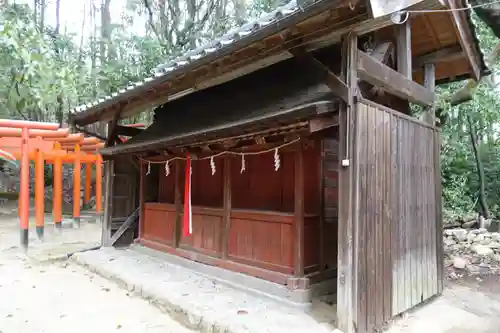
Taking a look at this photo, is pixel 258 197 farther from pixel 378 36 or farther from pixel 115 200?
pixel 115 200

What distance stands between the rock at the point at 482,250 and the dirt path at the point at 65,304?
617 centimetres

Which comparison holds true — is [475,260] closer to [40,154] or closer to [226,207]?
[226,207]

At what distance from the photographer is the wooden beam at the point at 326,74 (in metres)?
4.08

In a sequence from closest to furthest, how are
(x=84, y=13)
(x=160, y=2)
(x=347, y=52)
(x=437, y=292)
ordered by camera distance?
1. (x=347, y=52)
2. (x=437, y=292)
3. (x=160, y=2)
4. (x=84, y=13)

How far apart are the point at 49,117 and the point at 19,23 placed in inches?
796

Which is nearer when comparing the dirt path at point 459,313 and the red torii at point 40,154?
the dirt path at point 459,313

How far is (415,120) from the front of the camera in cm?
522

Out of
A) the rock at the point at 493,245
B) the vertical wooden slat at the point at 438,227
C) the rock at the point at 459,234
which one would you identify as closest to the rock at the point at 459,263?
the rock at the point at 493,245

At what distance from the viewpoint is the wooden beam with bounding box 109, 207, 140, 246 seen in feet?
29.0

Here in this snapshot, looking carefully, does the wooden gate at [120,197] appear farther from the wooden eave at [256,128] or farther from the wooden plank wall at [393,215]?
the wooden plank wall at [393,215]

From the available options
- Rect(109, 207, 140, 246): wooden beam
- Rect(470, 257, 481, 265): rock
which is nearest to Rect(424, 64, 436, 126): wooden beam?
Rect(470, 257, 481, 265): rock

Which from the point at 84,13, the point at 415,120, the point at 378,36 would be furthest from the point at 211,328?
the point at 84,13

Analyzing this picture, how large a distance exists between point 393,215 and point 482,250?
14.0ft

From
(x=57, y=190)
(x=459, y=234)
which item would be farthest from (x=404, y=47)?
(x=57, y=190)
